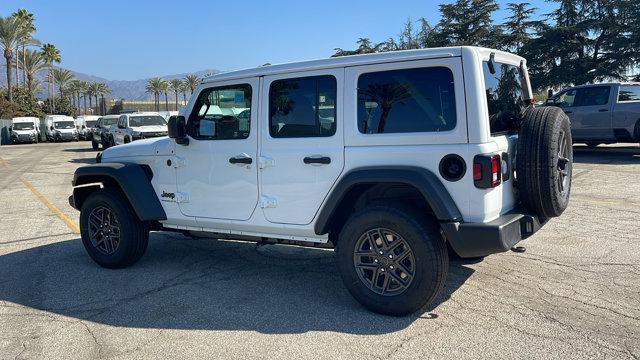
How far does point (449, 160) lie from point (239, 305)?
214 cm

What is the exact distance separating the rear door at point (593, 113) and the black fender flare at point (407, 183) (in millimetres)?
11701

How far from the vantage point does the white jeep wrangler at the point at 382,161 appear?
3867 millimetres

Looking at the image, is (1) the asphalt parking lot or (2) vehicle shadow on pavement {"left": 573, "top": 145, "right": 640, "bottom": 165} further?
(2) vehicle shadow on pavement {"left": 573, "top": 145, "right": 640, "bottom": 165}

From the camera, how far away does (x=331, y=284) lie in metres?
5.07

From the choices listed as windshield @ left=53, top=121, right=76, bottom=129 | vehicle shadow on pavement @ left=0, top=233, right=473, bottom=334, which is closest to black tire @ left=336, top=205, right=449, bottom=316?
vehicle shadow on pavement @ left=0, top=233, right=473, bottom=334

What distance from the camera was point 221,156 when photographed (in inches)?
198

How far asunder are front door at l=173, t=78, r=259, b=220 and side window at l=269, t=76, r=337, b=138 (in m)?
0.21

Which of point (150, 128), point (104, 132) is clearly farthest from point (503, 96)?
point (104, 132)

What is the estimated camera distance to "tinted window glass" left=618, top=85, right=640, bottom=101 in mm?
13375

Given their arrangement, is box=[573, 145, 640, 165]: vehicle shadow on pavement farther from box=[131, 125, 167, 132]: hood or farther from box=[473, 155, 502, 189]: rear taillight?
box=[131, 125, 167, 132]: hood

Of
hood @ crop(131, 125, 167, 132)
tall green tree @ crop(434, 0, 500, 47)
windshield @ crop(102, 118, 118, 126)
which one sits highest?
tall green tree @ crop(434, 0, 500, 47)

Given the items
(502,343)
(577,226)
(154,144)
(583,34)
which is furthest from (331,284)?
(583,34)

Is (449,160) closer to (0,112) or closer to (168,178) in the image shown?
(168,178)

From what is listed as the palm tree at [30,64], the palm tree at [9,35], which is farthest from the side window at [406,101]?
the palm tree at [30,64]
